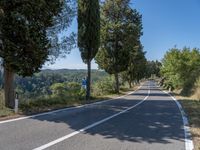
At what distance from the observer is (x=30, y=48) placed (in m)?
14.2

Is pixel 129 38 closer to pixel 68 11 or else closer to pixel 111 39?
pixel 111 39

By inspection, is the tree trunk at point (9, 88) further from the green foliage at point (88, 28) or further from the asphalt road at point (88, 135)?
the green foliage at point (88, 28)

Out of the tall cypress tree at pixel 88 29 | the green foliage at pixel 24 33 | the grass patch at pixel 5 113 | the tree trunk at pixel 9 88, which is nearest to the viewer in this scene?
the grass patch at pixel 5 113

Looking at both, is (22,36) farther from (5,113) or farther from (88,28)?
(88,28)

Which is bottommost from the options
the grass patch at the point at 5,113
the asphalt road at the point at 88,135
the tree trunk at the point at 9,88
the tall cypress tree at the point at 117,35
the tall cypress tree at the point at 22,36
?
the asphalt road at the point at 88,135

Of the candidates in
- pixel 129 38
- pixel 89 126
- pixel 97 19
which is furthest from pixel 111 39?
pixel 89 126

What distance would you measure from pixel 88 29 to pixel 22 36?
11573 mm

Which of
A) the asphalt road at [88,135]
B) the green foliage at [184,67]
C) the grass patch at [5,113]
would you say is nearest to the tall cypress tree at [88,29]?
the grass patch at [5,113]

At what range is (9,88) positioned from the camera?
49.6ft

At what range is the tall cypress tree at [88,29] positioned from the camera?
2480 centimetres

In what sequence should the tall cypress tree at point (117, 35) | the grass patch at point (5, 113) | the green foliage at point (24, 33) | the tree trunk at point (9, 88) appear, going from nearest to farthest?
the grass patch at point (5, 113), the green foliage at point (24, 33), the tree trunk at point (9, 88), the tall cypress tree at point (117, 35)

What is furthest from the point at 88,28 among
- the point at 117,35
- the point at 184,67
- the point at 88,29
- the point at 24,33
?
the point at 184,67

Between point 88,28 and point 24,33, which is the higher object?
point 88,28

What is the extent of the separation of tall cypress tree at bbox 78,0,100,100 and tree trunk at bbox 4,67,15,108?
406 inches
